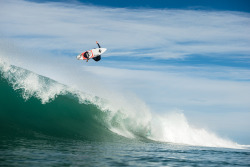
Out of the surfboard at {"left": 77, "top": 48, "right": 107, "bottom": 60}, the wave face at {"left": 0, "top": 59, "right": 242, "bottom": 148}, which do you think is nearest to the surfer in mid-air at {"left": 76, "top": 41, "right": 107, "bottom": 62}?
the surfboard at {"left": 77, "top": 48, "right": 107, "bottom": 60}

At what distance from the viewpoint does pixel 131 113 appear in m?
21.7

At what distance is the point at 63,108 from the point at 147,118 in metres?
8.01

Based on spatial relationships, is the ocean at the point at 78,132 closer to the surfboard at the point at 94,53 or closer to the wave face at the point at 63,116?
the wave face at the point at 63,116

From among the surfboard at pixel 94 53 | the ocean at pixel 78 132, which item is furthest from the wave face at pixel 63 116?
the surfboard at pixel 94 53

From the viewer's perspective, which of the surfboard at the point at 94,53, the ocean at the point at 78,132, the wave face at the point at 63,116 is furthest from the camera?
the surfboard at the point at 94,53

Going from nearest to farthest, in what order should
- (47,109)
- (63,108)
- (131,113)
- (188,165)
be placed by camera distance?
(188,165) → (47,109) → (63,108) → (131,113)

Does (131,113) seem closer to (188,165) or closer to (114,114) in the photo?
(114,114)

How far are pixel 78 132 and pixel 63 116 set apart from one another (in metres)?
2.62

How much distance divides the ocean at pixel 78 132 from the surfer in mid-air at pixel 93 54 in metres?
2.85

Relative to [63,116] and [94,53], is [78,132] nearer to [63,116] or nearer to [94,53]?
[63,116]

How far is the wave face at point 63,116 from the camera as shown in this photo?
43.7ft

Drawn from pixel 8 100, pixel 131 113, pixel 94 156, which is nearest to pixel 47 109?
pixel 8 100

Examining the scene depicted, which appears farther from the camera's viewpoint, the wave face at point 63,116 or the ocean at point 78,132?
the wave face at point 63,116

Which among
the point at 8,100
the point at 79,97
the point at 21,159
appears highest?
the point at 79,97
